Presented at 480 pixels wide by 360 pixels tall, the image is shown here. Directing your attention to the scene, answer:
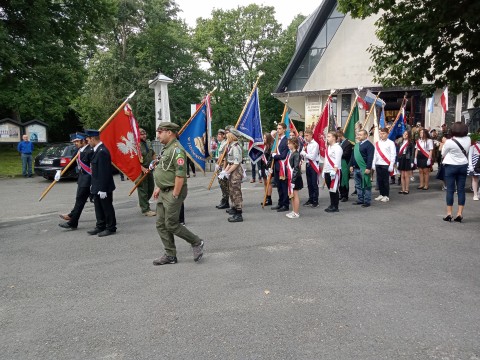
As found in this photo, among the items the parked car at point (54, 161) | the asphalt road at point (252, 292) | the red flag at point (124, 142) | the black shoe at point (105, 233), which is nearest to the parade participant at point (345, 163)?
the asphalt road at point (252, 292)

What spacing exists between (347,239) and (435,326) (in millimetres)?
3090

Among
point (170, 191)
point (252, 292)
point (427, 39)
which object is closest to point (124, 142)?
point (170, 191)

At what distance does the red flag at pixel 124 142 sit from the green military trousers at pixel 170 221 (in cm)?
285

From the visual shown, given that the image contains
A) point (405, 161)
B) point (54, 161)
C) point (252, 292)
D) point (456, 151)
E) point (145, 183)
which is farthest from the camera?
point (54, 161)

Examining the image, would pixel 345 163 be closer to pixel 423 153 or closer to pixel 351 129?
pixel 351 129

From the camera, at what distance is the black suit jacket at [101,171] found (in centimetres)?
732

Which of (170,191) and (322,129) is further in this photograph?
(322,129)

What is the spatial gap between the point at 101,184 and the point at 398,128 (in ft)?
33.4

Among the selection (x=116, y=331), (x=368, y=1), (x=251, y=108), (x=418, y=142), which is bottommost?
(x=116, y=331)

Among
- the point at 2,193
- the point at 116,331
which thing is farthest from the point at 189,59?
the point at 116,331

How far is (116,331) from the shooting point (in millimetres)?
3797

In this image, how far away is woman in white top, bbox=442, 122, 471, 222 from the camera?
25.2ft

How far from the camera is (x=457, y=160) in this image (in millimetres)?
7734

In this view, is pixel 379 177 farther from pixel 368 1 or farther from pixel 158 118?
pixel 158 118
